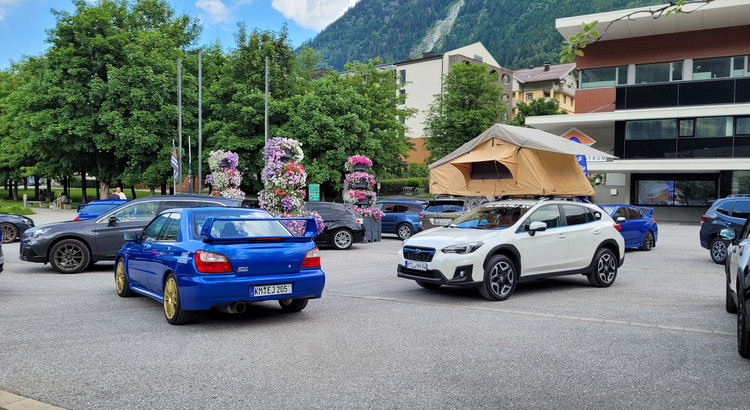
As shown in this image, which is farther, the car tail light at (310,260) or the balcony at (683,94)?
the balcony at (683,94)

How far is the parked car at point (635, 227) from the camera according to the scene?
709 inches

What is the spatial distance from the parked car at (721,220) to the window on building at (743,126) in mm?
21203

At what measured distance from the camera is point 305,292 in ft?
24.6

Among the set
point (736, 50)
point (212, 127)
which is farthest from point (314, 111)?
point (736, 50)

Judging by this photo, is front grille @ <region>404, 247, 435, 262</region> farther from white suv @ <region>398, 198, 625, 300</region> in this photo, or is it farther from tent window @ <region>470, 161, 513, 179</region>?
tent window @ <region>470, 161, 513, 179</region>

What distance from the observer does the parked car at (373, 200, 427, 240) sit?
23984mm

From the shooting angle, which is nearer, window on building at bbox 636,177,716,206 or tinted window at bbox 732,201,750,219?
tinted window at bbox 732,201,750,219

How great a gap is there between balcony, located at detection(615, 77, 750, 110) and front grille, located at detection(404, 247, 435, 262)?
30.8 metres

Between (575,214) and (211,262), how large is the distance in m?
6.65

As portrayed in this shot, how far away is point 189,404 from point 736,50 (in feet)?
129

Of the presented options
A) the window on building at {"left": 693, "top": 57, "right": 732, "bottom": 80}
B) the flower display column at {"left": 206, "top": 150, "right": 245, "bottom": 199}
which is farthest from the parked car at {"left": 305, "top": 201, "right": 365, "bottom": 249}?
the window on building at {"left": 693, "top": 57, "right": 732, "bottom": 80}

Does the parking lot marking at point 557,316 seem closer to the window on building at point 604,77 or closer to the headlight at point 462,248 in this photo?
the headlight at point 462,248

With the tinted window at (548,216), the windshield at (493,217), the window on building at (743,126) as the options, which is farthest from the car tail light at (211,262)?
the window on building at (743,126)

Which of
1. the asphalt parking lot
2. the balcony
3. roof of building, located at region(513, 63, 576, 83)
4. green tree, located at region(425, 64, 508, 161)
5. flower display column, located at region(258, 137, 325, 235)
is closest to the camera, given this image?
the asphalt parking lot
